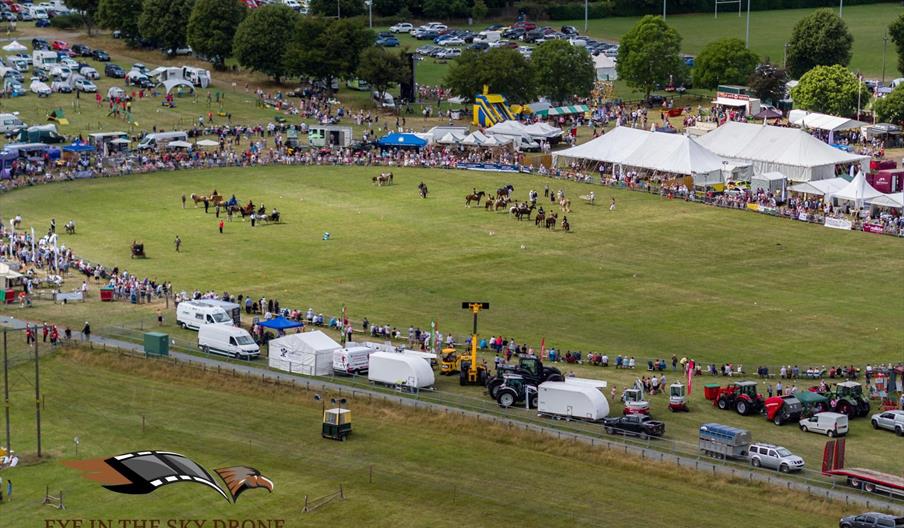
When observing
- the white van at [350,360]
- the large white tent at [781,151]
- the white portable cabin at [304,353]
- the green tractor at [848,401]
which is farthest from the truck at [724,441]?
the large white tent at [781,151]

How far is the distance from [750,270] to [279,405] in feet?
114

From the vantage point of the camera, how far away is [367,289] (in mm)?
80750

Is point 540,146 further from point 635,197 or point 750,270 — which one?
point 750,270

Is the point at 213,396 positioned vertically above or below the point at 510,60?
below

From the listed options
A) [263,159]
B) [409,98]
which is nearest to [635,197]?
[263,159]

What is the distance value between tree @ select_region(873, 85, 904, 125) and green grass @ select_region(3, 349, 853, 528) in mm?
78874

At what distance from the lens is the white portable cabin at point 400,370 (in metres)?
62.5

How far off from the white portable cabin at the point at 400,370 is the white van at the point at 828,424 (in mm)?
15499

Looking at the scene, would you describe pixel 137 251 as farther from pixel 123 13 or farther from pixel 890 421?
pixel 123 13

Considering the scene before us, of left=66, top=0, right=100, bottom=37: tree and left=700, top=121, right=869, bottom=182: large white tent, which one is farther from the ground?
left=66, top=0, right=100, bottom=37: tree

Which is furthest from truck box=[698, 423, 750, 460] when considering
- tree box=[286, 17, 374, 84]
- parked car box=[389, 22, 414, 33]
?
parked car box=[389, 22, 414, 33]

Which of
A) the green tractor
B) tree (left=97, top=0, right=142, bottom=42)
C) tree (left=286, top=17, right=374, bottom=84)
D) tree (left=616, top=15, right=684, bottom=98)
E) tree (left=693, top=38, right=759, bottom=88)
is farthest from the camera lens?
tree (left=97, top=0, right=142, bottom=42)

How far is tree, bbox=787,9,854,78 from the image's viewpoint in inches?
5719

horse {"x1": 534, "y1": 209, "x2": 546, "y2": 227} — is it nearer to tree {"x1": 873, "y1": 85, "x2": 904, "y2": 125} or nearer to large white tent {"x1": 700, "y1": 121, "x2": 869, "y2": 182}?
large white tent {"x1": 700, "y1": 121, "x2": 869, "y2": 182}
